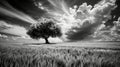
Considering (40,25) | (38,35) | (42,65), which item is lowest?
(42,65)

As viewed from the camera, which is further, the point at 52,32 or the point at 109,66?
the point at 52,32

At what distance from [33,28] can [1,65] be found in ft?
143

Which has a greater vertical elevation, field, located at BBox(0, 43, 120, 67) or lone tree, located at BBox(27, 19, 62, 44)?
lone tree, located at BBox(27, 19, 62, 44)

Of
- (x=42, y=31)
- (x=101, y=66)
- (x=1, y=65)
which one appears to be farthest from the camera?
(x=42, y=31)

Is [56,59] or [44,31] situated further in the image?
[44,31]

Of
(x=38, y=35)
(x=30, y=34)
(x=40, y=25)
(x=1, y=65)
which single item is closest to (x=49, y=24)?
(x=40, y=25)

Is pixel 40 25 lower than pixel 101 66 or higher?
higher

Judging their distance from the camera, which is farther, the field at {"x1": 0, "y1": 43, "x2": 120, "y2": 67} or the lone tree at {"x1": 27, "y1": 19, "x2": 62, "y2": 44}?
the lone tree at {"x1": 27, "y1": 19, "x2": 62, "y2": 44}

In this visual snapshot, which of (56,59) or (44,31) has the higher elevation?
(44,31)

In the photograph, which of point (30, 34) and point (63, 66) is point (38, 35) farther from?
point (63, 66)

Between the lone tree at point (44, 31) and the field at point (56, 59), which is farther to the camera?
the lone tree at point (44, 31)

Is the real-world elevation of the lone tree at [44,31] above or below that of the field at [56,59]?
above

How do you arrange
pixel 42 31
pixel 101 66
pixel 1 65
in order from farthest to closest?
pixel 42 31 < pixel 101 66 < pixel 1 65

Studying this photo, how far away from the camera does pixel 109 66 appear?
4.53ft
